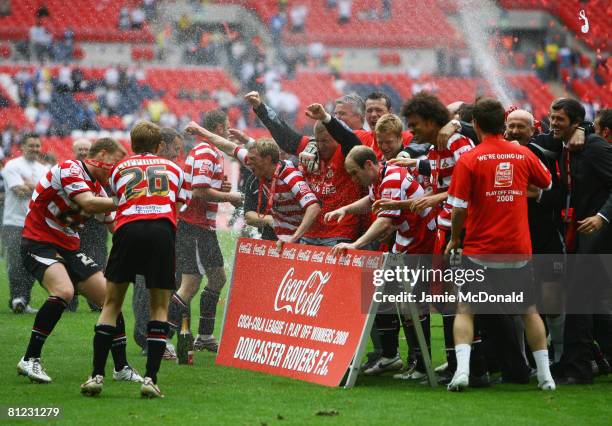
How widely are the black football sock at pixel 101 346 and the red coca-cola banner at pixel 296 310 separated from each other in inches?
57.1

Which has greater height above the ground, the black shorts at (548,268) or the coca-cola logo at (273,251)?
the black shorts at (548,268)

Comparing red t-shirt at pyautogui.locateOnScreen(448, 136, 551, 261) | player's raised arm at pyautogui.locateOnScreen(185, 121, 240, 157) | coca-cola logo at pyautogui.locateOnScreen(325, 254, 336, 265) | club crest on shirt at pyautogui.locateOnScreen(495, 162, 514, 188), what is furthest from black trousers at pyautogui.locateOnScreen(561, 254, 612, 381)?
player's raised arm at pyautogui.locateOnScreen(185, 121, 240, 157)

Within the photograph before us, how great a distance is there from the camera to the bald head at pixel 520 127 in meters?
7.01

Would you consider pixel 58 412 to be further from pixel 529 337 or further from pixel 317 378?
pixel 529 337

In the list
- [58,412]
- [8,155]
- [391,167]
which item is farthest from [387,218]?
[8,155]

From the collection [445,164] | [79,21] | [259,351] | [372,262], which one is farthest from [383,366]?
[79,21]

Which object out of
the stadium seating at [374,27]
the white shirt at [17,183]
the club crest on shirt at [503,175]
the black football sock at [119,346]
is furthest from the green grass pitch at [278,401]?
the stadium seating at [374,27]

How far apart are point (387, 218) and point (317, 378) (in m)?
1.18

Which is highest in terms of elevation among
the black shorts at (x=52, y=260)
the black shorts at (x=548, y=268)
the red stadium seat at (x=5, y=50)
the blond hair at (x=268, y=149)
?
the red stadium seat at (x=5, y=50)

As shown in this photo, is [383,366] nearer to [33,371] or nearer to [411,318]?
[411,318]

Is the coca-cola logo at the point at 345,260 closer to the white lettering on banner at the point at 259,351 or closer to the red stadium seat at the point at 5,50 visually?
the white lettering on banner at the point at 259,351

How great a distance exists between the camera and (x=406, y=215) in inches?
275

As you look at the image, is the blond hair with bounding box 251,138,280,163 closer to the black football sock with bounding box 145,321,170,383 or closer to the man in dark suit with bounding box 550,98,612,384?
the black football sock with bounding box 145,321,170,383

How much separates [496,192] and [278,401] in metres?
1.84
